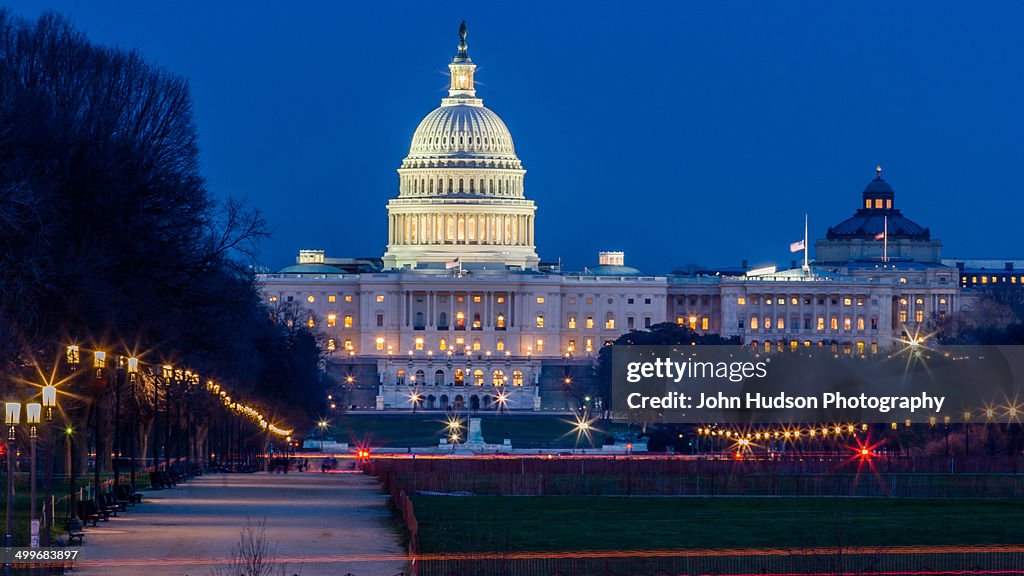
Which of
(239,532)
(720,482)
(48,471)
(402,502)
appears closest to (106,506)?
(239,532)

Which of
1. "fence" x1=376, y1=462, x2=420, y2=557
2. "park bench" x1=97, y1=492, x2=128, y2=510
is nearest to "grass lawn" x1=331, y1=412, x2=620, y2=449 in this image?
"fence" x1=376, y1=462, x2=420, y2=557

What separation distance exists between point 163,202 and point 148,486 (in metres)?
11.5

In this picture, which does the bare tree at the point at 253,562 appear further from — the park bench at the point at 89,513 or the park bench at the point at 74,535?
the park bench at the point at 89,513

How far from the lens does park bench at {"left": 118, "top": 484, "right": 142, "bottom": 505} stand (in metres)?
69.7

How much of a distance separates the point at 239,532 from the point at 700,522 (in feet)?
44.4

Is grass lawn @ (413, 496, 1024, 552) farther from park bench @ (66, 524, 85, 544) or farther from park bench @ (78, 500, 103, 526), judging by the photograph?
park bench @ (78, 500, 103, 526)

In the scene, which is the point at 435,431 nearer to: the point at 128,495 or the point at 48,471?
the point at 128,495

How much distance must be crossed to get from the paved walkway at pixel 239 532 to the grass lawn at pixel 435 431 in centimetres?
8536

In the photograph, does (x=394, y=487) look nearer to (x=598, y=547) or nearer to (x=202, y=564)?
(x=598, y=547)

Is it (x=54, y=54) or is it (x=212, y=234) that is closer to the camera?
(x=54, y=54)

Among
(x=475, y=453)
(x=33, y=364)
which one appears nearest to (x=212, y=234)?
(x=33, y=364)

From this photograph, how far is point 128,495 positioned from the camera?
70.5 metres

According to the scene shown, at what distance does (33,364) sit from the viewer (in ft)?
220

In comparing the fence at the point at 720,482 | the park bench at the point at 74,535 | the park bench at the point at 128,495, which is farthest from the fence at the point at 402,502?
the park bench at the point at 128,495
